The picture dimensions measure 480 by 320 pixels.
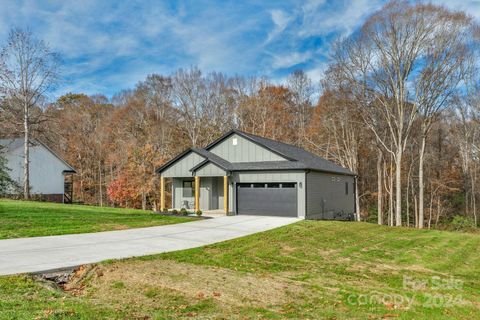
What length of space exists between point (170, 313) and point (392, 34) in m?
20.9

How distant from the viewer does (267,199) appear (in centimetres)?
1962

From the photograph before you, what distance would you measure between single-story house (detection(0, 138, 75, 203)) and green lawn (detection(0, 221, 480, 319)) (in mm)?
24268

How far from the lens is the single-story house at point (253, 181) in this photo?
18.9 meters

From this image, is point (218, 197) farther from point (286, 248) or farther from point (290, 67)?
point (290, 67)

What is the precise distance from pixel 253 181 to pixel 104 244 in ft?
36.0

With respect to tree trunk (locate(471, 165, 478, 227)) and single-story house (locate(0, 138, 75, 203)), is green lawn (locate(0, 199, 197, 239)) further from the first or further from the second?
tree trunk (locate(471, 165, 478, 227))

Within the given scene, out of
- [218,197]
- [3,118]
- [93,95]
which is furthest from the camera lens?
[93,95]

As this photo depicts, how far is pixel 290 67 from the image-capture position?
3641cm

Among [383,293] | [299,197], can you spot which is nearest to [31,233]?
[383,293]

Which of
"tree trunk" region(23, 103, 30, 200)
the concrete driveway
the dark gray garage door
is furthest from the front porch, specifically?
"tree trunk" region(23, 103, 30, 200)

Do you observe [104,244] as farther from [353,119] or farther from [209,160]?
[353,119]

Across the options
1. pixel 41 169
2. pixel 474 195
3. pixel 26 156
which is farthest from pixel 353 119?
pixel 41 169

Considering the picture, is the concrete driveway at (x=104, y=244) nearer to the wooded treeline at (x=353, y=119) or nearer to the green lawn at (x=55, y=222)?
the green lawn at (x=55, y=222)

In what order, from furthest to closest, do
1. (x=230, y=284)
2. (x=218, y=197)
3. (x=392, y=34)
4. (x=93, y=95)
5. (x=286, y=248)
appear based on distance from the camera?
1. (x=93, y=95)
2. (x=218, y=197)
3. (x=392, y=34)
4. (x=286, y=248)
5. (x=230, y=284)
